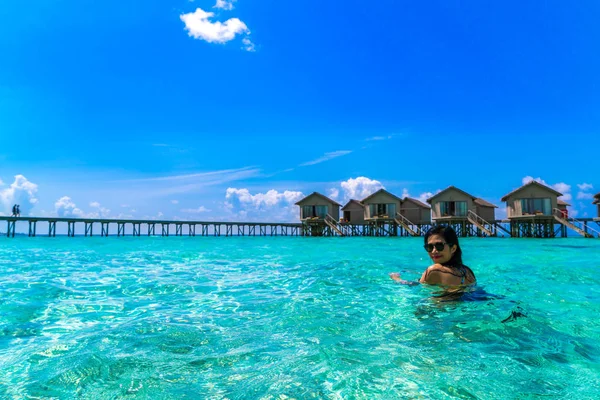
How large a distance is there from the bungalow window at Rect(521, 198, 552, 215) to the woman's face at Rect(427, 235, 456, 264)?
39040 millimetres

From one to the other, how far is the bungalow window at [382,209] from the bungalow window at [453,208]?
5.94 meters

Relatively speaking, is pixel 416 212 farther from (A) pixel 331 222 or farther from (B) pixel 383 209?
(A) pixel 331 222

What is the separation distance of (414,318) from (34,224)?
61.8 metres

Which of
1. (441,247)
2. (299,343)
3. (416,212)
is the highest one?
(416,212)

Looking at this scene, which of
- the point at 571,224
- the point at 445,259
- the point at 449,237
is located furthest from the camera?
the point at 571,224

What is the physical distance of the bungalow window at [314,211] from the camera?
5103 cm

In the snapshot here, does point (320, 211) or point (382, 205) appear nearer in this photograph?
point (382, 205)

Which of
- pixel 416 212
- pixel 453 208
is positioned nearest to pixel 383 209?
pixel 416 212

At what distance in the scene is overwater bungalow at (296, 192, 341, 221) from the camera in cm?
5091

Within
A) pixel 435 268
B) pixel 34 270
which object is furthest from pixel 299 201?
pixel 435 268

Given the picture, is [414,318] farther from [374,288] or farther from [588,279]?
[588,279]

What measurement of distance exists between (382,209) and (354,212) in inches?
245

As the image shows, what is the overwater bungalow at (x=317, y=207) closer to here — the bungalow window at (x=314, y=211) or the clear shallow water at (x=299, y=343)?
the bungalow window at (x=314, y=211)

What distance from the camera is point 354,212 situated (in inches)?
2093
